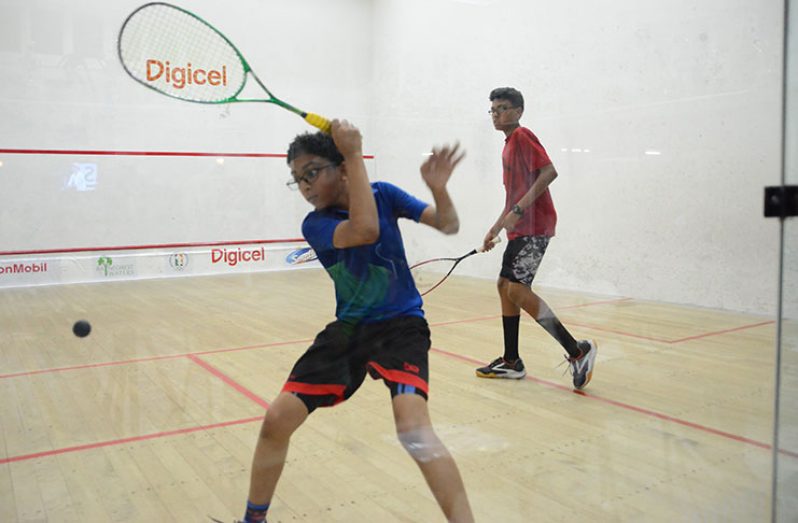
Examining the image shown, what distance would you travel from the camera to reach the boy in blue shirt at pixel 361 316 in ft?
3.53

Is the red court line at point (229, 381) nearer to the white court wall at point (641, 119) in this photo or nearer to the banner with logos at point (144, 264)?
the banner with logos at point (144, 264)

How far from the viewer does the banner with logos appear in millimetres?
1641

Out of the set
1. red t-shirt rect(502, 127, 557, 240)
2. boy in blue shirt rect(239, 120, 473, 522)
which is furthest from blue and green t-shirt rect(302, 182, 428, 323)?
red t-shirt rect(502, 127, 557, 240)

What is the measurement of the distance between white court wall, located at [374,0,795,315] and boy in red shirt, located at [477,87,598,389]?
0.23 feet

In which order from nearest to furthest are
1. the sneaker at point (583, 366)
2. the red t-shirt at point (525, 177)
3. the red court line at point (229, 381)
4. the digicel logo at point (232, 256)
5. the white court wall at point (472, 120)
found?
the white court wall at point (472, 120) < the digicel logo at point (232, 256) < the red t-shirt at point (525, 177) < the red court line at point (229, 381) < the sneaker at point (583, 366)

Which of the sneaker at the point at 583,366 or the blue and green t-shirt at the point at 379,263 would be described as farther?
the sneaker at the point at 583,366

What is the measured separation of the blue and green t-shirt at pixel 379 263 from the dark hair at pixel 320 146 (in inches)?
3.2

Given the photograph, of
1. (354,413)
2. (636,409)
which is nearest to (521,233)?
(636,409)

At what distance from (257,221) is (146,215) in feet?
0.97

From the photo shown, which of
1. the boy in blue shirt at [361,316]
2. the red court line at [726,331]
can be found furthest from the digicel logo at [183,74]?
the red court line at [726,331]

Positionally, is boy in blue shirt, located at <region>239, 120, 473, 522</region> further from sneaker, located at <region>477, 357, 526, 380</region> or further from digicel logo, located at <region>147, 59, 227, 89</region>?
sneaker, located at <region>477, 357, 526, 380</region>

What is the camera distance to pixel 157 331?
229cm

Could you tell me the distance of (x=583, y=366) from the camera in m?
2.20

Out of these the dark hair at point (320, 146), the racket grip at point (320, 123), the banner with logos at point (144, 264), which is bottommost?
the banner with logos at point (144, 264)
